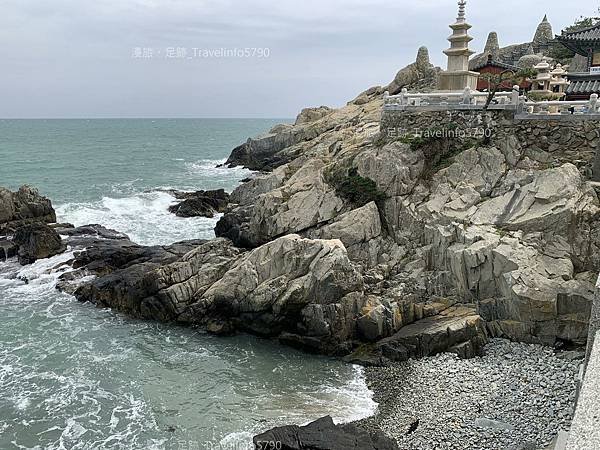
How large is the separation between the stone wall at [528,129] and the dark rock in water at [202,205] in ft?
62.0

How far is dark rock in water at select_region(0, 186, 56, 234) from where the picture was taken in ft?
117

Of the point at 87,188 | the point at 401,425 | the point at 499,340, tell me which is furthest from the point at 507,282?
the point at 87,188

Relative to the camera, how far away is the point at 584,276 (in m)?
20.5

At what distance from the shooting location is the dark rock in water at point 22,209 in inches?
1407

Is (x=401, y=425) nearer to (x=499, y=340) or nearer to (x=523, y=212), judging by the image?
(x=499, y=340)

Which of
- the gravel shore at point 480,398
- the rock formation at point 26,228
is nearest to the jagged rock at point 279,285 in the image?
the gravel shore at point 480,398

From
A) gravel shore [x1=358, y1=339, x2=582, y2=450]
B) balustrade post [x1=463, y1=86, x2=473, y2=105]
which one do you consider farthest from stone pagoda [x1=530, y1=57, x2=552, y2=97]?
gravel shore [x1=358, y1=339, x2=582, y2=450]

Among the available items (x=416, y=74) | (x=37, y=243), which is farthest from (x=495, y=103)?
(x=416, y=74)

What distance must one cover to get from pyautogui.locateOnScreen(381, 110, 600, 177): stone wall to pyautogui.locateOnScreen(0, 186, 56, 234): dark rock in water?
26032mm

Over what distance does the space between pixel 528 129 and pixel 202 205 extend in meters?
26.1

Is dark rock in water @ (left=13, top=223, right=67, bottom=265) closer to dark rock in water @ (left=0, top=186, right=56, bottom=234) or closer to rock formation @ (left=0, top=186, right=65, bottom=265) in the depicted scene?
rock formation @ (left=0, top=186, right=65, bottom=265)

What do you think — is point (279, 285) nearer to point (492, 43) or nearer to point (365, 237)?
point (365, 237)

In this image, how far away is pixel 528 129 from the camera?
83.3 ft

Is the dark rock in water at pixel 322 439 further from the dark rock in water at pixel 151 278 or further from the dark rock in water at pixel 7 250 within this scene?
the dark rock in water at pixel 7 250
